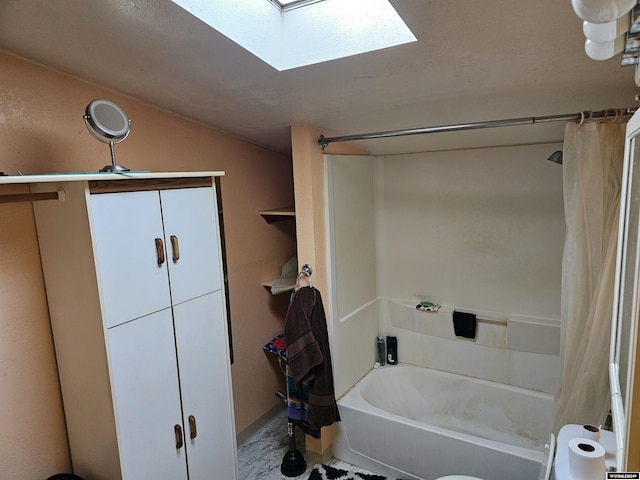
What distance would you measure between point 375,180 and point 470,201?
70 centimetres

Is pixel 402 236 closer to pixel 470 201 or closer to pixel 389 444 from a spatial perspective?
pixel 470 201

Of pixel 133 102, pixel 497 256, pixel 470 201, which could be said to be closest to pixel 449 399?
pixel 497 256

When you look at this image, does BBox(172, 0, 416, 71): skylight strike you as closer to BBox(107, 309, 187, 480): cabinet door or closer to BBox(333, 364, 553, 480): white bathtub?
BBox(107, 309, 187, 480): cabinet door

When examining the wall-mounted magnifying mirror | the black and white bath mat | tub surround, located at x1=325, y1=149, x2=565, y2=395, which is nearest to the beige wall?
the wall-mounted magnifying mirror

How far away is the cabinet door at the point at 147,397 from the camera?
1539 millimetres

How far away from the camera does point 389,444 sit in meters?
2.37

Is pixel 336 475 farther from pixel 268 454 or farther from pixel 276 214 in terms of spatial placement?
pixel 276 214

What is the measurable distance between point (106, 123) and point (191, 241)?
59 cm

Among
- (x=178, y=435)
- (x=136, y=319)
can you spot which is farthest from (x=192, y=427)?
(x=136, y=319)

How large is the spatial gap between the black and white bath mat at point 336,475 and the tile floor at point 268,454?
0.13 feet

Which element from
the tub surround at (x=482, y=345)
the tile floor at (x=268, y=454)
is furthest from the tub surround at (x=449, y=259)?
the tile floor at (x=268, y=454)

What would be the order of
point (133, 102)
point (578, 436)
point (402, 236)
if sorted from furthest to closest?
1. point (402, 236)
2. point (133, 102)
3. point (578, 436)

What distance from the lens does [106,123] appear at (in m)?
1.56

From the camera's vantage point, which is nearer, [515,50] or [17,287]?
[515,50]
